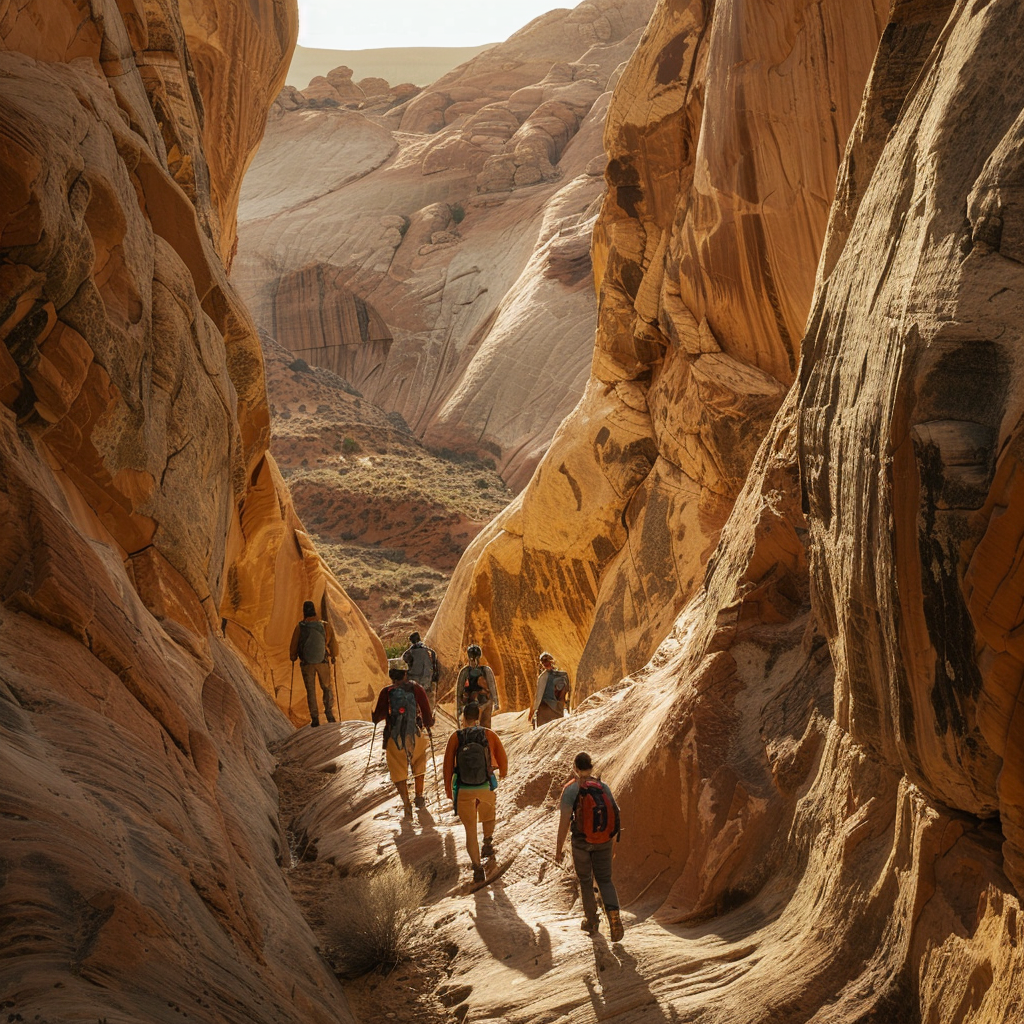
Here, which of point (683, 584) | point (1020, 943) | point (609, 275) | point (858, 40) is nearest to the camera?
point (1020, 943)

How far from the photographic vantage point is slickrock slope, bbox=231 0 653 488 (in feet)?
152

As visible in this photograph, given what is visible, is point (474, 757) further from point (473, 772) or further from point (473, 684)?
point (473, 684)

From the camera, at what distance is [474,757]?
24.6 feet

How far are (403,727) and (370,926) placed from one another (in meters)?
2.40

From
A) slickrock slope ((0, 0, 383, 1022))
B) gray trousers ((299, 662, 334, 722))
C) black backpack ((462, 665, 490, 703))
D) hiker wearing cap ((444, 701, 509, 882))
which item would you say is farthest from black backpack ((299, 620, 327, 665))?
hiker wearing cap ((444, 701, 509, 882))

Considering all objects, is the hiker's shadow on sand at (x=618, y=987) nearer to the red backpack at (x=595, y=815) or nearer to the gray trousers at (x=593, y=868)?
the gray trousers at (x=593, y=868)

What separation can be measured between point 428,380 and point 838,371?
48.0 meters

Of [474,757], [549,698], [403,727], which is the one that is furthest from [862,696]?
[549,698]

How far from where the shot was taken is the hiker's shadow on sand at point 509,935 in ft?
20.8

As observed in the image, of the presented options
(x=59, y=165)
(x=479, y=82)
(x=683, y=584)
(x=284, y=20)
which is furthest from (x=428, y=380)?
(x=59, y=165)

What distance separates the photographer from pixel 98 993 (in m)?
3.24

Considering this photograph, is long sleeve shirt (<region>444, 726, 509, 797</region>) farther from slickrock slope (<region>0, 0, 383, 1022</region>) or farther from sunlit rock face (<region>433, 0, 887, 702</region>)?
sunlit rock face (<region>433, 0, 887, 702</region>)

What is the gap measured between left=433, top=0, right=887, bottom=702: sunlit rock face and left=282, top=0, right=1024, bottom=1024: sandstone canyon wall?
6.32m

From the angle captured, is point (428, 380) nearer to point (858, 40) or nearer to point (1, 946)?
point (858, 40)
